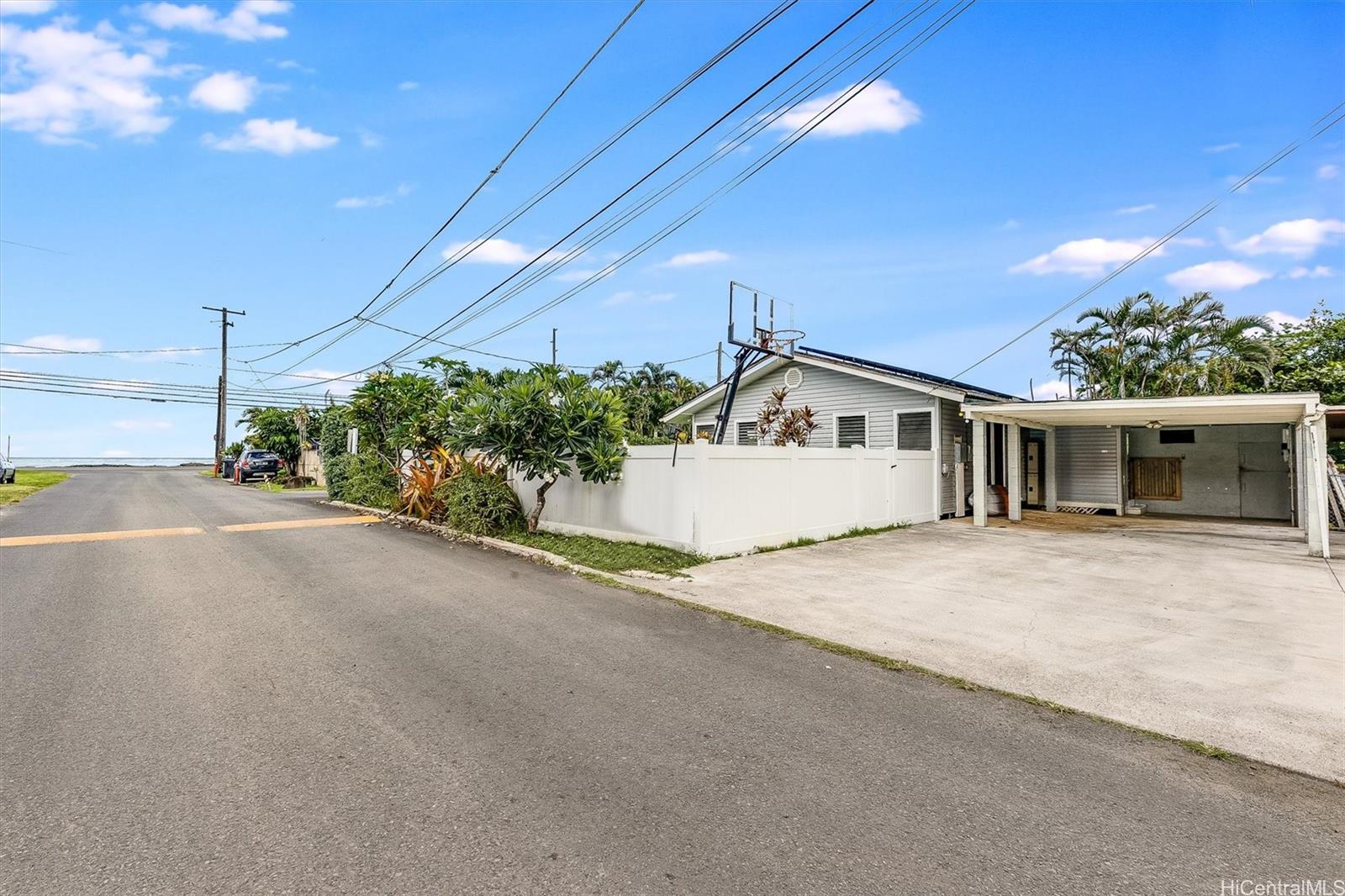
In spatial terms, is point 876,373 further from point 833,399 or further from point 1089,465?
point 1089,465

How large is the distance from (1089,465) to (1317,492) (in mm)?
7698

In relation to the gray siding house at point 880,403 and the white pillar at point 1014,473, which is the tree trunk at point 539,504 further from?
the white pillar at point 1014,473

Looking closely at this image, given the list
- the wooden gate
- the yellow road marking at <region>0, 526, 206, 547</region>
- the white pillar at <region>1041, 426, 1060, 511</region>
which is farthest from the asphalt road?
the wooden gate

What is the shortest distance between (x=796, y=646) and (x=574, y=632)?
6.17 ft

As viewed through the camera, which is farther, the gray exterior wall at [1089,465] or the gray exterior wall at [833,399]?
the gray exterior wall at [1089,465]

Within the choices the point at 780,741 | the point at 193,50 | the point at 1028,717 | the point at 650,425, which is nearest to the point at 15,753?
the point at 780,741

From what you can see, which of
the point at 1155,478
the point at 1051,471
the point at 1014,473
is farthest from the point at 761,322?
the point at 1155,478

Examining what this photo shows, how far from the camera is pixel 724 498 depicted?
9398 millimetres

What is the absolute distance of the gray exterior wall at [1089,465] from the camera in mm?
17109

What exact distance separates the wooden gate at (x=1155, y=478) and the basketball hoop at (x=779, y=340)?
33.4 ft

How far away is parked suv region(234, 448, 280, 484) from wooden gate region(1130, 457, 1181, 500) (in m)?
Answer: 34.4

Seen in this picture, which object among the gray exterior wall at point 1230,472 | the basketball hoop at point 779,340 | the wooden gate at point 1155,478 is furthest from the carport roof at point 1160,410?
the basketball hoop at point 779,340

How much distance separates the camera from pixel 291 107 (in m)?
12.2

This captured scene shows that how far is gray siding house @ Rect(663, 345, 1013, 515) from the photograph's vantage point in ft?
49.3
